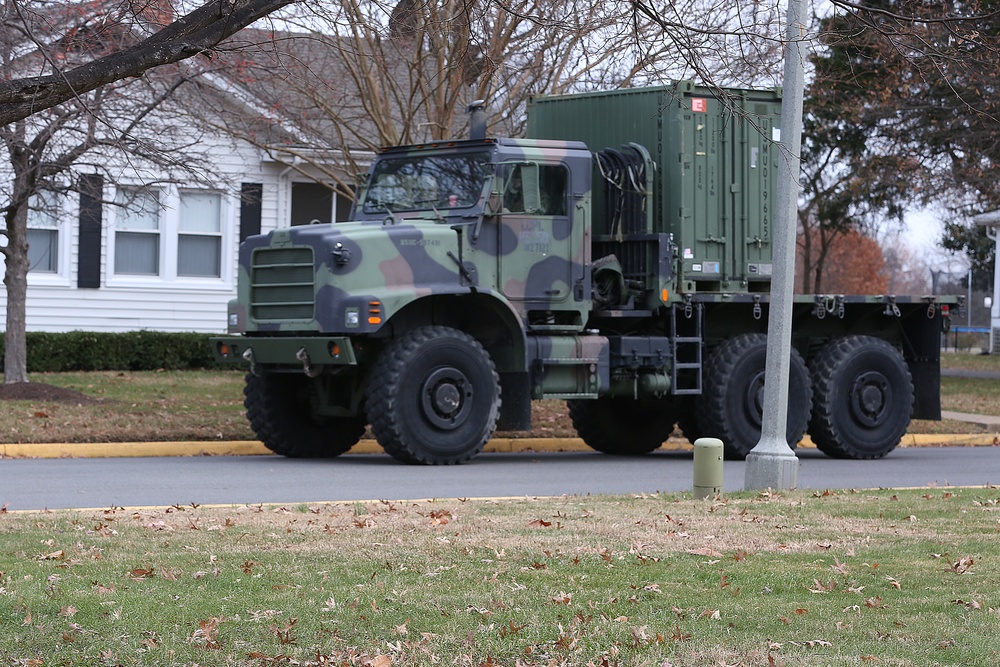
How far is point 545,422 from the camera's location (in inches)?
780

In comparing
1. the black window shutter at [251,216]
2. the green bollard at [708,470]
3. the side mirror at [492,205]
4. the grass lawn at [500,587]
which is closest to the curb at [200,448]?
the side mirror at [492,205]

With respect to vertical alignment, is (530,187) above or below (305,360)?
above

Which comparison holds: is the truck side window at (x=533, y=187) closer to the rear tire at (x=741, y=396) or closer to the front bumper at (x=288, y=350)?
the front bumper at (x=288, y=350)

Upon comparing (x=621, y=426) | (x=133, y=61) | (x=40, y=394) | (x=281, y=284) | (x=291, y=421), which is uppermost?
(x=133, y=61)

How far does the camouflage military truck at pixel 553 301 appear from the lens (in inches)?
579

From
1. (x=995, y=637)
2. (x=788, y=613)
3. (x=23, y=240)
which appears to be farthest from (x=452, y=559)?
(x=23, y=240)

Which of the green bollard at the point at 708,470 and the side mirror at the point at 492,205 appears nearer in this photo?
the green bollard at the point at 708,470

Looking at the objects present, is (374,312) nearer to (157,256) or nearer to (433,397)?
(433,397)

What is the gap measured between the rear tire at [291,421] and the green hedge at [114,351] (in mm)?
9738

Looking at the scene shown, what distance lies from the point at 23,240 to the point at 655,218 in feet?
28.1

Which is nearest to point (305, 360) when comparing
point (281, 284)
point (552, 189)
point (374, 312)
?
point (374, 312)

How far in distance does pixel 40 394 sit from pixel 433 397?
21.6 feet

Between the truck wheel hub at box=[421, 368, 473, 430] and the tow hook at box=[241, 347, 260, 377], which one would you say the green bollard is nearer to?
the truck wheel hub at box=[421, 368, 473, 430]

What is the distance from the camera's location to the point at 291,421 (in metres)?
15.9
